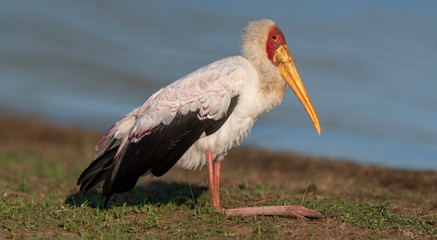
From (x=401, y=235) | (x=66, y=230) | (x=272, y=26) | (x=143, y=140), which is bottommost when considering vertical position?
(x=66, y=230)

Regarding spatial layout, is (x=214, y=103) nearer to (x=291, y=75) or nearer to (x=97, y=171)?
(x=291, y=75)

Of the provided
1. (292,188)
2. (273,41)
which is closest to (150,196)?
(292,188)

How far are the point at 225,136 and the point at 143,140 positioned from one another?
805 mm

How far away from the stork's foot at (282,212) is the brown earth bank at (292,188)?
67 millimetres

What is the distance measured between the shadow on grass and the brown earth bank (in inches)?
0.9

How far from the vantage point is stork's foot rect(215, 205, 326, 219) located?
184 inches

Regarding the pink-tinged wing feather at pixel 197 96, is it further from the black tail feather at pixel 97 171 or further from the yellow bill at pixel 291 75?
the yellow bill at pixel 291 75

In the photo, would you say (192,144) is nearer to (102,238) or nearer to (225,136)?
(225,136)

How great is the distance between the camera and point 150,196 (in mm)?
5945

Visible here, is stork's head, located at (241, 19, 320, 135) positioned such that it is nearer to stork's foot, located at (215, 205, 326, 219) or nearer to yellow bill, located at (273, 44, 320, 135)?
Answer: yellow bill, located at (273, 44, 320, 135)

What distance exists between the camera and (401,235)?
14.4 ft

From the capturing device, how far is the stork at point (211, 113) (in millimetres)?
4715

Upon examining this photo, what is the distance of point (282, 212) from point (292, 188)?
2189mm

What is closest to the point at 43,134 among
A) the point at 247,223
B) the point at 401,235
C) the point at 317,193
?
the point at 317,193
